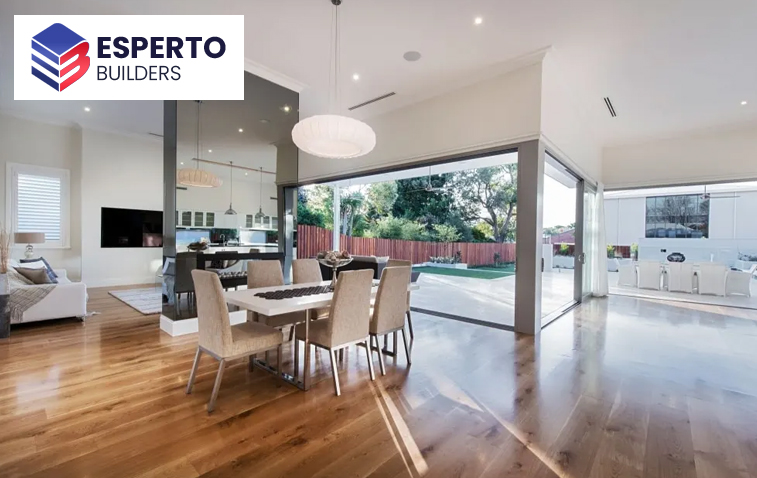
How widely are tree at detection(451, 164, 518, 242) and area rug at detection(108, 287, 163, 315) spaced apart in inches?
389

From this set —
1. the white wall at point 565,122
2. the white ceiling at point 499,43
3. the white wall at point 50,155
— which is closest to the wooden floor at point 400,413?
the white wall at point 565,122

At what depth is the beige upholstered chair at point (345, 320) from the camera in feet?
8.55

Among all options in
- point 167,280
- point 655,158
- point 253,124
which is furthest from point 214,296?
point 655,158

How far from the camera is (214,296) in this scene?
2.34m

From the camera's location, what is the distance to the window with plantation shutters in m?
6.34

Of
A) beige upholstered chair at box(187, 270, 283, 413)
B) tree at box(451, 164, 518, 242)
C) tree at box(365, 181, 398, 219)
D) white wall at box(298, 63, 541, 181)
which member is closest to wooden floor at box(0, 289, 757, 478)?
beige upholstered chair at box(187, 270, 283, 413)

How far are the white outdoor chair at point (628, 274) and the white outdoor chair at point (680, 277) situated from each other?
74 cm

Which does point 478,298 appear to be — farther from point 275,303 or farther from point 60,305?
point 60,305

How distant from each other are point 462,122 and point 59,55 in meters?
4.90

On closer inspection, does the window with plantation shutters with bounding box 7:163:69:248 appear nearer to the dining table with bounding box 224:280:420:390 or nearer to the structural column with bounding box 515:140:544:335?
the dining table with bounding box 224:280:420:390

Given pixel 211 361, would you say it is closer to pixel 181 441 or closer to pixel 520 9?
pixel 181 441

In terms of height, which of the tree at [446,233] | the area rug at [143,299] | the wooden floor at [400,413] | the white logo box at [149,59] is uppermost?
the white logo box at [149,59]

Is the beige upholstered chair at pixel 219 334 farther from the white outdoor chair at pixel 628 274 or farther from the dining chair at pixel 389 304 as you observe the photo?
the white outdoor chair at pixel 628 274

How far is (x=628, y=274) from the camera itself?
853cm
